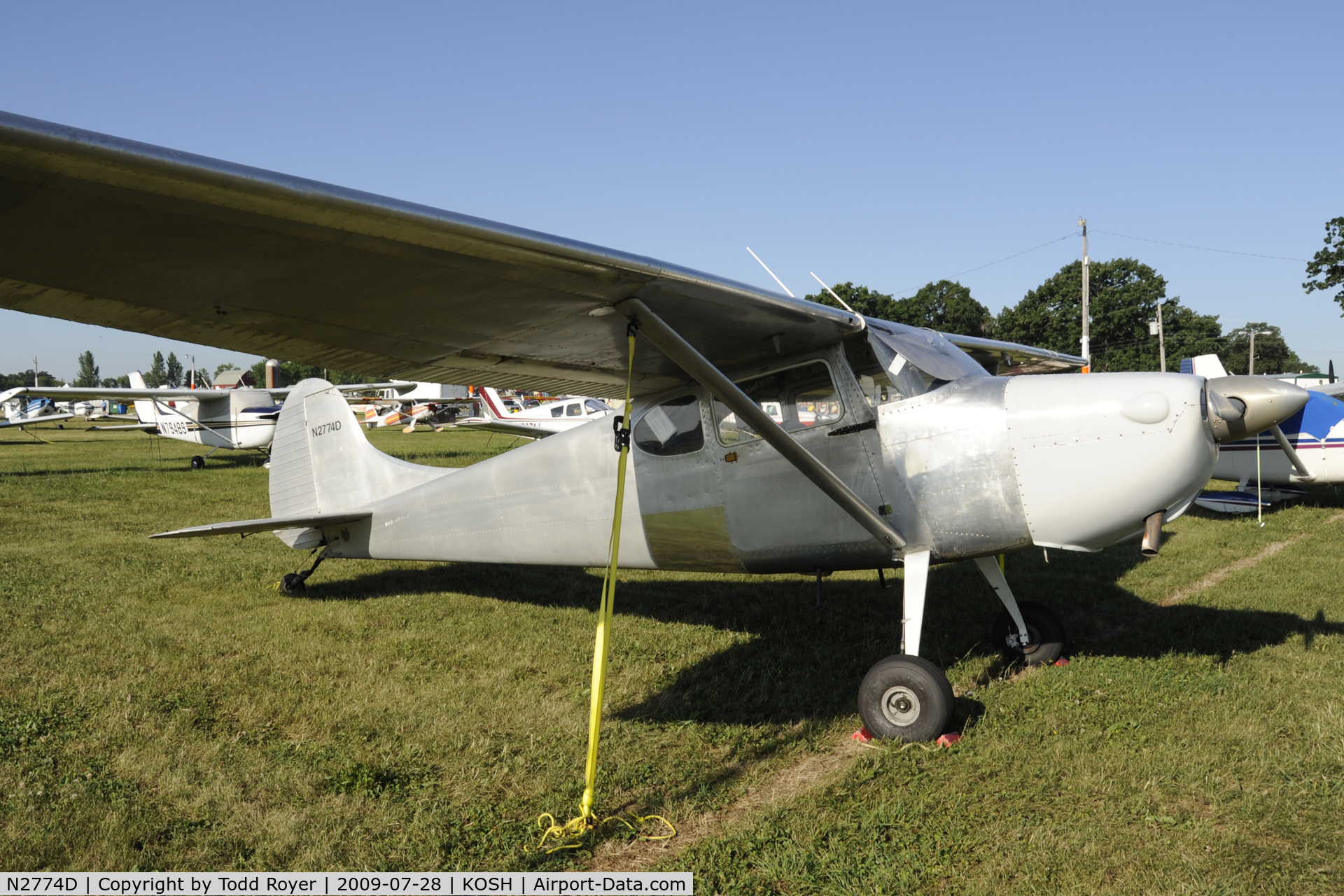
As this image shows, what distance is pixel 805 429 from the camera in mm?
4797

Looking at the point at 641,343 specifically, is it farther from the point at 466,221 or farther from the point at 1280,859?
the point at 1280,859

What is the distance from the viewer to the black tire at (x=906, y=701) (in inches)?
161

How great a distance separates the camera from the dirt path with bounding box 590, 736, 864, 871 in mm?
3141

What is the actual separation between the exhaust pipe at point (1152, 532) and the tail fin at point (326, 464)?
5.24 m

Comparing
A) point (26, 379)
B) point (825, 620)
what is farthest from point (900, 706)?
point (26, 379)

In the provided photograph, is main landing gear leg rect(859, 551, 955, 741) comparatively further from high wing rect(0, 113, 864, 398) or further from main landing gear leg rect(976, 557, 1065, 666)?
high wing rect(0, 113, 864, 398)

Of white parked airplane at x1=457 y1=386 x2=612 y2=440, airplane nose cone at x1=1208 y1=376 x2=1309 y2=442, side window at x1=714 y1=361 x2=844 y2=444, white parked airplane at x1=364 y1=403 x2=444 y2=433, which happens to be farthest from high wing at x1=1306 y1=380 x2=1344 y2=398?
white parked airplane at x1=364 y1=403 x2=444 y2=433

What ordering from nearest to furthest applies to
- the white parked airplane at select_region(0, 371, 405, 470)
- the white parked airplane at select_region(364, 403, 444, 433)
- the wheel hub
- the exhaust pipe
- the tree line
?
the exhaust pipe, the wheel hub, the white parked airplane at select_region(0, 371, 405, 470), the white parked airplane at select_region(364, 403, 444, 433), the tree line

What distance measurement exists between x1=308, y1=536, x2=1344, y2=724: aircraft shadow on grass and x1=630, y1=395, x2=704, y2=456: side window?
1.56 metres

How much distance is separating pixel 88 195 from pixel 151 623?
5.44m

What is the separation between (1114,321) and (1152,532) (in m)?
76.7

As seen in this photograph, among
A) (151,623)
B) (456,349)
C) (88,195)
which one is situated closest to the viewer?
(88,195)

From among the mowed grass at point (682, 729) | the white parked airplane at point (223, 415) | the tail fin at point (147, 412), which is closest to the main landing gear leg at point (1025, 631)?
the mowed grass at point (682, 729)

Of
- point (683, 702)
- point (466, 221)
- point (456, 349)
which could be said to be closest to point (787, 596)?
point (683, 702)
